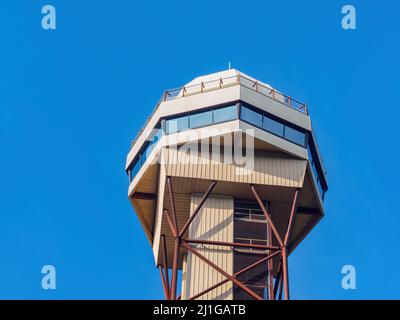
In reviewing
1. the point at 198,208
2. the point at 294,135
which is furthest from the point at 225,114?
the point at 198,208

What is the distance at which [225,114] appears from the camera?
4881cm

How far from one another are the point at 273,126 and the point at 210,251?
8300mm

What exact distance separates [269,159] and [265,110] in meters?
2.90

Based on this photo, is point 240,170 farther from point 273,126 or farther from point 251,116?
point 273,126

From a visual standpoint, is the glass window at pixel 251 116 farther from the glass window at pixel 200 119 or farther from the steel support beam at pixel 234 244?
the steel support beam at pixel 234 244

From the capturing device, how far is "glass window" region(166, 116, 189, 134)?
49.3 m

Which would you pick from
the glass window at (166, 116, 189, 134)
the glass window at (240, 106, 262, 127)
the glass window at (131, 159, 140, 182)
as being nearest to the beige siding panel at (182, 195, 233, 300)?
the glass window at (166, 116, 189, 134)

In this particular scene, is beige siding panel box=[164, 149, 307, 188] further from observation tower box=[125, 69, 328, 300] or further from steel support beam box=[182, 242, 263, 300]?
steel support beam box=[182, 242, 263, 300]

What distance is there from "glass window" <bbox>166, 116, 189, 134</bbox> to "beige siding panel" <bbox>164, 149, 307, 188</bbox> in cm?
152
